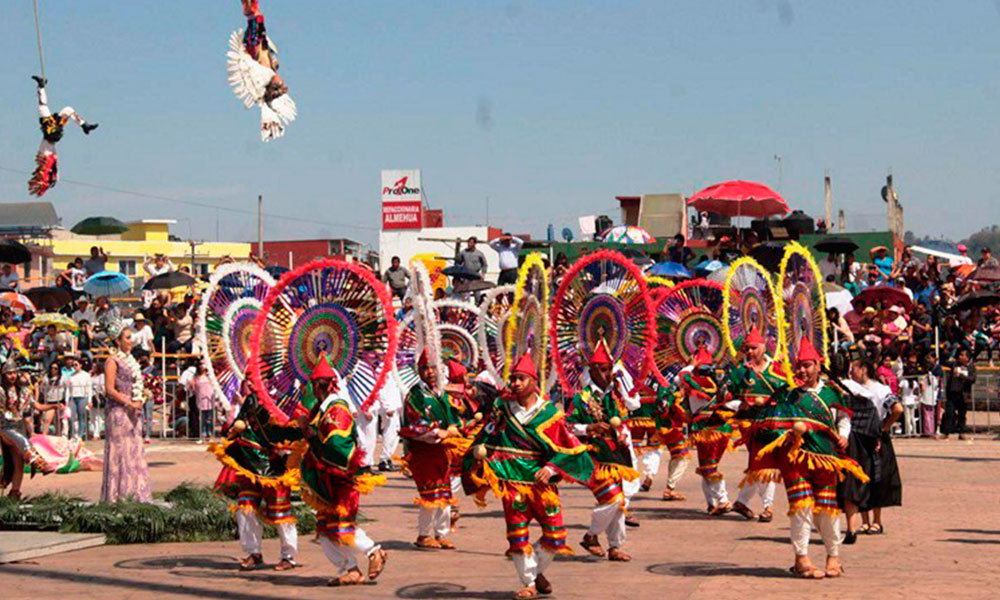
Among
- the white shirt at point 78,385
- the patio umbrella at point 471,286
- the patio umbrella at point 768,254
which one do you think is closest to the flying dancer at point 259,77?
the white shirt at point 78,385

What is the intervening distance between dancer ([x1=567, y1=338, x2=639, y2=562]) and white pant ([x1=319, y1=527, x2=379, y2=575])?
200cm

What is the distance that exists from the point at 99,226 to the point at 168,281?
9.92m

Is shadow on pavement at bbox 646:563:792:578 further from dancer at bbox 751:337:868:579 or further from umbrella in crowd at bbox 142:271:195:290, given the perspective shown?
umbrella in crowd at bbox 142:271:195:290

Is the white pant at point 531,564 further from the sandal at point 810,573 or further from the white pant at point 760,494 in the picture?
the white pant at point 760,494

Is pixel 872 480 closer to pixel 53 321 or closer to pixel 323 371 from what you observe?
pixel 323 371

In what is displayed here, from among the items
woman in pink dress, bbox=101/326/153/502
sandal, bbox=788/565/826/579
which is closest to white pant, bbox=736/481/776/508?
sandal, bbox=788/565/826/579

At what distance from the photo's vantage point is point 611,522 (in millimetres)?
11352

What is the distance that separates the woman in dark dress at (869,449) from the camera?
1226cm

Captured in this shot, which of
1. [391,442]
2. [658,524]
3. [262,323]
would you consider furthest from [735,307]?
[262,323]

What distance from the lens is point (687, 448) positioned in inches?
607

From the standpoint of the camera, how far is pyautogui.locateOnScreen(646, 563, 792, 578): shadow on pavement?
34.6 ft

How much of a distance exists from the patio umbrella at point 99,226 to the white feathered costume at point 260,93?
27.0m

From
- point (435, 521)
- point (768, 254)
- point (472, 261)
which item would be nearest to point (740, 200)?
point (768, 254)

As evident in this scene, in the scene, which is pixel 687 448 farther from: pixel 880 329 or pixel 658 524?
pixel 880 329
